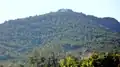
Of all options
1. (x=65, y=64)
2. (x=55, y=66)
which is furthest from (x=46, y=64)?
(x=65, y=64)

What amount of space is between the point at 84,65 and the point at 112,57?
7878mm

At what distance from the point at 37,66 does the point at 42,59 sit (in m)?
3.90

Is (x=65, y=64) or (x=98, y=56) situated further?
(x=65, y=64)

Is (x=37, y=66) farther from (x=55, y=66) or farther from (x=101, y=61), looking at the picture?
(x=101, y=61)

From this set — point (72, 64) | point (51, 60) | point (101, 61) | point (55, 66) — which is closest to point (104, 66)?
point (101, 61)

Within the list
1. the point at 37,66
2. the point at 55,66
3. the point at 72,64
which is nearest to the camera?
the point at 72,64

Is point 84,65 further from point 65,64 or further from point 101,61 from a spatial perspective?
point 65,64

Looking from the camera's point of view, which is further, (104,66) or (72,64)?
(72,64)

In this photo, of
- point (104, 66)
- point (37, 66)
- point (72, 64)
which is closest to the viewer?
point (104, 66)

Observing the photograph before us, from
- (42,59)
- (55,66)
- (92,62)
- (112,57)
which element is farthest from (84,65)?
(42,59)

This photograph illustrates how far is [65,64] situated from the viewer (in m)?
91.9

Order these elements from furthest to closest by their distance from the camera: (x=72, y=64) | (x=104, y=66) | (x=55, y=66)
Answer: (x=55, y=66), (x=72, y=64), (x=104, y=66)

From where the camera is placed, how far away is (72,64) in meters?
88.6

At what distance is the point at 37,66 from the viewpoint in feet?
429
